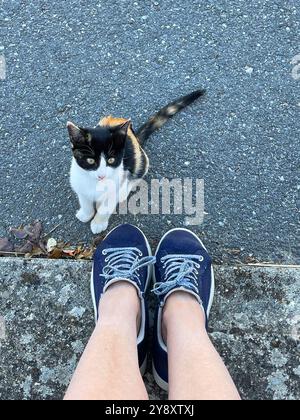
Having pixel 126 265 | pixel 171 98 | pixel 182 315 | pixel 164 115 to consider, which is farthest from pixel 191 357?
pixel 171 98

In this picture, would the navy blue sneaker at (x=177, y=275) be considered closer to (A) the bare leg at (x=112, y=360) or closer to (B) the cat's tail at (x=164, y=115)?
(A) the bare leg at (x=112, y=360)

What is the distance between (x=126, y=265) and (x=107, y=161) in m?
0.42

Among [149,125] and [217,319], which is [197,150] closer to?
[149,125]

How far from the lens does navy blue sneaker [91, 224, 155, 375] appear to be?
1.76 metres

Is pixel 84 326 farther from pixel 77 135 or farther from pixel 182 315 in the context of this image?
pixel 77 135

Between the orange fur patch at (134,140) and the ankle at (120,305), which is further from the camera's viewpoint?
the orange fur patch at (134,140)

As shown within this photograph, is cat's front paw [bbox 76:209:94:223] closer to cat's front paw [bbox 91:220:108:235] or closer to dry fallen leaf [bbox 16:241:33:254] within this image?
cat's front paw [bbox 91:220:108:235]

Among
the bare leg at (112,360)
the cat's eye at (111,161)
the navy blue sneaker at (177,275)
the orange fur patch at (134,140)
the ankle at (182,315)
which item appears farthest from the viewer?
the orange fur patch at (134,140)

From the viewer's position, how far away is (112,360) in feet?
4.63

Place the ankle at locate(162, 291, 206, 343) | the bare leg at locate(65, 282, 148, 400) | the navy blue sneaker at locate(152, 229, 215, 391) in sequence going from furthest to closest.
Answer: the navy blue sneaker at locate(152, 229, 215, 391) < the ankle at locate(162, 291, 206, 343) < the bare leg at locate(65, 282, 148, 400)

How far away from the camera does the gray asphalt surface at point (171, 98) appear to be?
6.95ft

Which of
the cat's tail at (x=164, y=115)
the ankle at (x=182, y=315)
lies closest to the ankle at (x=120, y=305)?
the ankle at (x=182, y=315)

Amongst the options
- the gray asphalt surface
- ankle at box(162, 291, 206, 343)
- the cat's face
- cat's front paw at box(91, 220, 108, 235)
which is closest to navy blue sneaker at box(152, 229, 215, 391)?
ankle at box(162, 291, 206, 343)

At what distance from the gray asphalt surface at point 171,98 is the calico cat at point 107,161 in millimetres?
69
